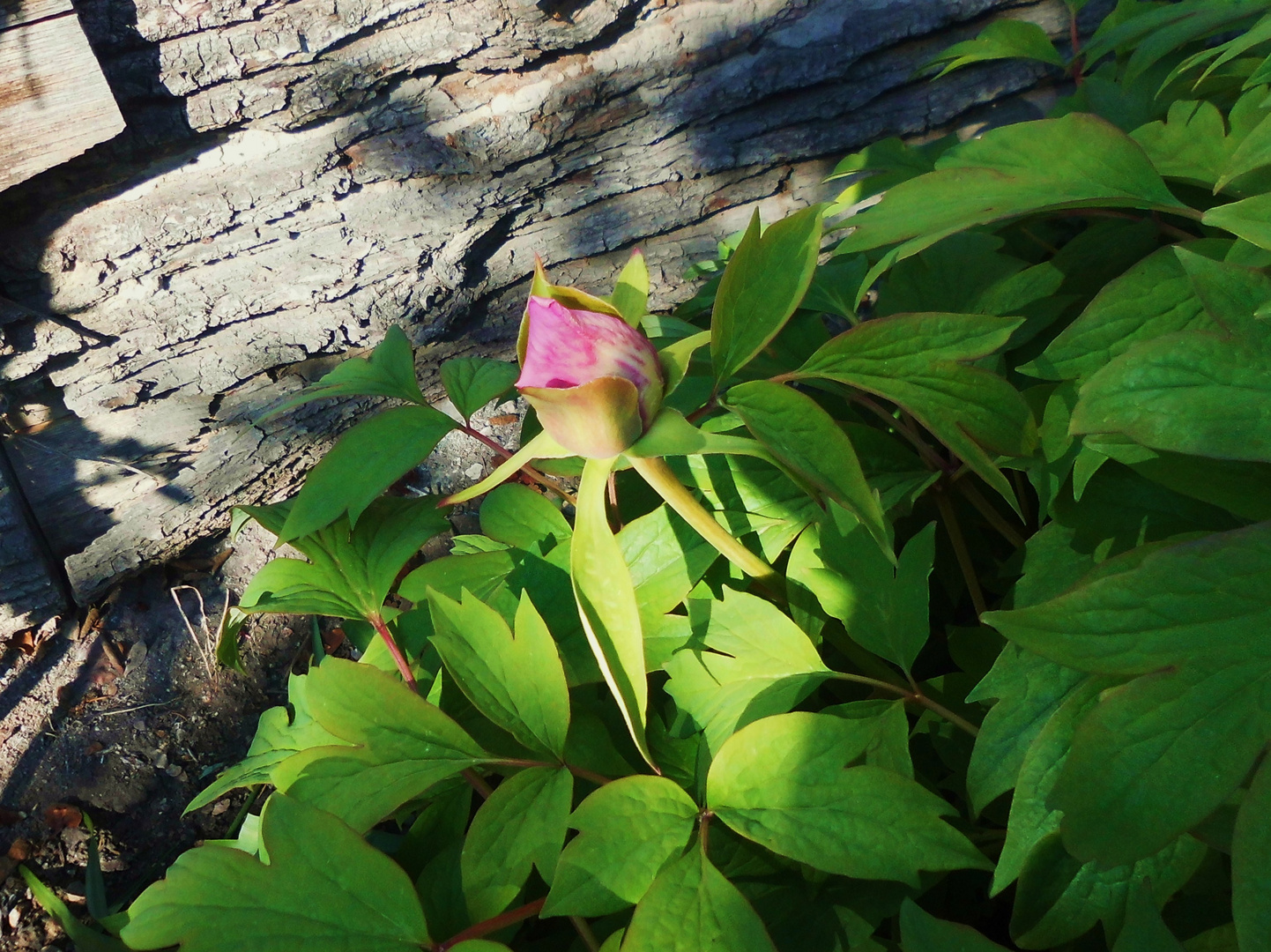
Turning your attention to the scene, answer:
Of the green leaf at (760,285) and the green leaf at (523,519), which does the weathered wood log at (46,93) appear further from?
the green leaf at (760,285)

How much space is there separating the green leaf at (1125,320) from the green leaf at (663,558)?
0.97 ft

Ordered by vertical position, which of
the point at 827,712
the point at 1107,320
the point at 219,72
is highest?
the point at 219,72

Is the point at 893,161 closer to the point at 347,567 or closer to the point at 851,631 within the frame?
the point at 851,631

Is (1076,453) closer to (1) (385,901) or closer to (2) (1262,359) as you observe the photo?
(2) (1262,359)

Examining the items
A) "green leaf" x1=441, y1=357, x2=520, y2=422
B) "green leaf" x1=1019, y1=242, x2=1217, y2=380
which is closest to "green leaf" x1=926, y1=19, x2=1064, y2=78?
"green leaf" x1=1019, y1=242, x2=1217, y2=380

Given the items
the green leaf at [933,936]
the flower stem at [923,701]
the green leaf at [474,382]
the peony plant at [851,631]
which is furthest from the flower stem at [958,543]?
the green leaf at [474,382]

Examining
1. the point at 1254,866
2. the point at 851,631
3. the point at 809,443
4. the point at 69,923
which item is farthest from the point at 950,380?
the point at 69,923

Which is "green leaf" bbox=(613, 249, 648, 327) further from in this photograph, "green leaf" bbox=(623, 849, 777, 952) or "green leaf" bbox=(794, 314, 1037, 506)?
"green leaf" bbox=(623, 849, 777, 952)

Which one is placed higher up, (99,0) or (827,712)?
(99,0)

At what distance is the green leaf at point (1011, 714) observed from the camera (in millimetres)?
559

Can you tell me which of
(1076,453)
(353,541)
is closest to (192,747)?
(353,541)

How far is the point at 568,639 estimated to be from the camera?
2.53ft

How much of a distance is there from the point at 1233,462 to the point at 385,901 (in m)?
0.66

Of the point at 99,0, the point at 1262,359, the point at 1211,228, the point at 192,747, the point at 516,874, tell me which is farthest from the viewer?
the point at 192,747
